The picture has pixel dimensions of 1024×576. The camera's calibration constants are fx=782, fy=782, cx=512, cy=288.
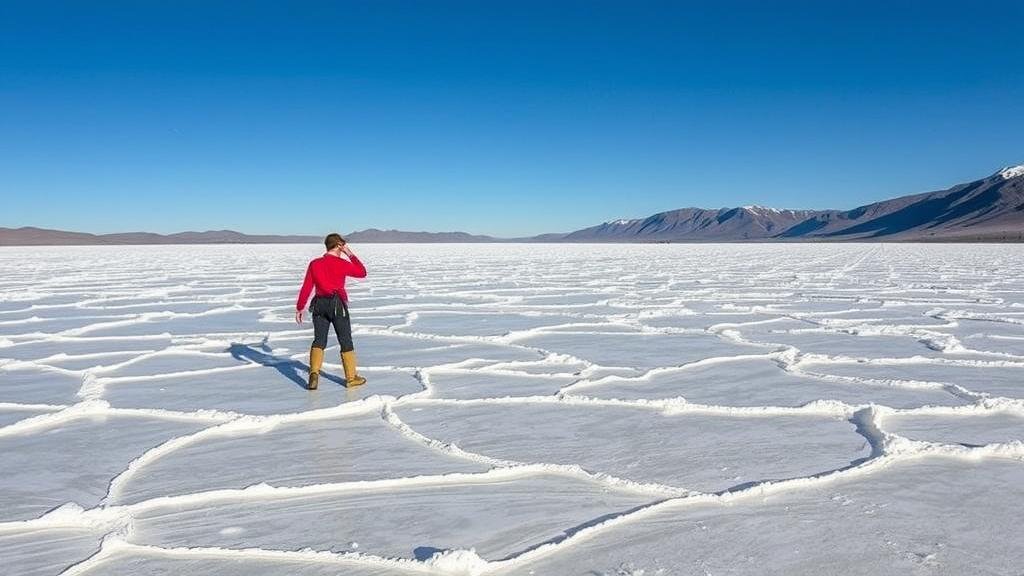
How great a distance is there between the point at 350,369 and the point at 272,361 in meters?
1.05

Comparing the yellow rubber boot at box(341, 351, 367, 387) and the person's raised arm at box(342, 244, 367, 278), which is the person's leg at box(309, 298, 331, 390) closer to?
the yellow rubber boot at box(341, 351, 367, 387)

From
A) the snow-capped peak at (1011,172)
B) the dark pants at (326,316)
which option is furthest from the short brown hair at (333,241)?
the snow-capped peak at (1011,172)

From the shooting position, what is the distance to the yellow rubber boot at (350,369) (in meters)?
3.91

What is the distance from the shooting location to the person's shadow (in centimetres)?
421

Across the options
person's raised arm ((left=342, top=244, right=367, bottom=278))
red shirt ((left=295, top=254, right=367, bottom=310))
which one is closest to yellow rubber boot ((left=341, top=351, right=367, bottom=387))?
red shirt ((left=295, top=254, right=367, bottom=310))

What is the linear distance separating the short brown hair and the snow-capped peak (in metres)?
124

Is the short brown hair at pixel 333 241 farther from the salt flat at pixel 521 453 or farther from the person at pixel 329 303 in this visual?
the salt flat at pixel 521 453

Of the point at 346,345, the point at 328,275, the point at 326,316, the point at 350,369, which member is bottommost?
the point at 350,369

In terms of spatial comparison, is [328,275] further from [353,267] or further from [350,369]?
[350,369]

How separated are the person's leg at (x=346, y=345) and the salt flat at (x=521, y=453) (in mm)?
77

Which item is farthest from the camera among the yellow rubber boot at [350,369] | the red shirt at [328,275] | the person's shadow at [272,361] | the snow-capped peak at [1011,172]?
the snow-capped peak at [1011,172]

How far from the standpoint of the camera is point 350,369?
12.9 ft

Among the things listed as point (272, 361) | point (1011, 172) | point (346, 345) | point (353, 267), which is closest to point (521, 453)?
point (346, 345)

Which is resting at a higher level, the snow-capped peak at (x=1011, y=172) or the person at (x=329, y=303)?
the snow-capped peak at (x=1011, y=172)
